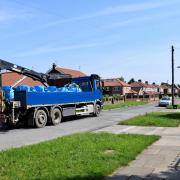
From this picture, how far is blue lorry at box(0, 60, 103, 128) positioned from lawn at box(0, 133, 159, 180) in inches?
261

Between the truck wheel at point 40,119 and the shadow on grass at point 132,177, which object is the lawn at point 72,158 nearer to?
the shadow on grass at point 132,177

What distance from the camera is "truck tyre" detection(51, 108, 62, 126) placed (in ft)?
78.5

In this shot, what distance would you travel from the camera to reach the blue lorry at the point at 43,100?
21453 mm

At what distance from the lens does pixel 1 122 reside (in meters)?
20.6

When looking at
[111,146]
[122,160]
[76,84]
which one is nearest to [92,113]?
[76,84]

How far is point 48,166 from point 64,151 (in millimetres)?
2340

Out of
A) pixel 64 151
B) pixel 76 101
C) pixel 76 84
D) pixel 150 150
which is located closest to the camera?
pixel 64 151

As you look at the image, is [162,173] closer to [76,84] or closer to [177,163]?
[177,163]

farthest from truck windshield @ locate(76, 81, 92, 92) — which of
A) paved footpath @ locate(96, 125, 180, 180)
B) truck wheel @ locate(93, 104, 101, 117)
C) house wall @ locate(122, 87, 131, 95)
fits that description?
house wall @ locate(122, 87, 131, 95)

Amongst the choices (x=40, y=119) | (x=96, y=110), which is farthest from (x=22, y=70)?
(x=96, y=110)

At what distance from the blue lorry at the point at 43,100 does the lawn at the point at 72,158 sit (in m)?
6.64

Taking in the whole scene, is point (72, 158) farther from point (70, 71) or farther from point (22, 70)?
point (70, 71)

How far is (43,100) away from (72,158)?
12.2m

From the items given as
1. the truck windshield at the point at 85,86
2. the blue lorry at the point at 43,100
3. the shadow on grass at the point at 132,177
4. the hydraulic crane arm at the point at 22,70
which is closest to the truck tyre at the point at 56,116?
the blue lorry at the point at 43,100
